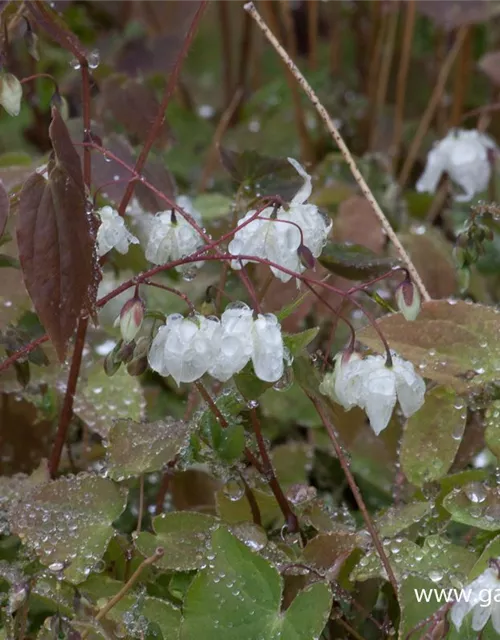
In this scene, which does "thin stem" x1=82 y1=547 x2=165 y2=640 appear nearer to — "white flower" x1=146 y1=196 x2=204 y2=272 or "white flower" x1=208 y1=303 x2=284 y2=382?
"white flower" x1=208 y1=303 x2=284 y2=382

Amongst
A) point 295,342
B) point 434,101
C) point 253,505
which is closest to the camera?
point 295,342

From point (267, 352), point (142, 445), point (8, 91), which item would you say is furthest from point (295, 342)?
point (8, 91)

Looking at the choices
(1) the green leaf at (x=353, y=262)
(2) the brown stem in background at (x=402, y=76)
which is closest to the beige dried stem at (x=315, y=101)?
(1) the green leaf at (x=353, y=262)

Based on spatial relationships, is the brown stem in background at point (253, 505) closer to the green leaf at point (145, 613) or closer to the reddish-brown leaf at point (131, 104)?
the green leaf at point (145, 613)

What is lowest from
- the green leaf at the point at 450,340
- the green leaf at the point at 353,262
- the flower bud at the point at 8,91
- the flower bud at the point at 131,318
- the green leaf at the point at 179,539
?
the green leaf at the point at 179,539

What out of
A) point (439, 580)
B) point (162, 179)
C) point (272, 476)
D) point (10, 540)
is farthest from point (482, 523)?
point (162, 179)

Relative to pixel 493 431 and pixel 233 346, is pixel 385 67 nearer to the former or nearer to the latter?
pixel 493 431
